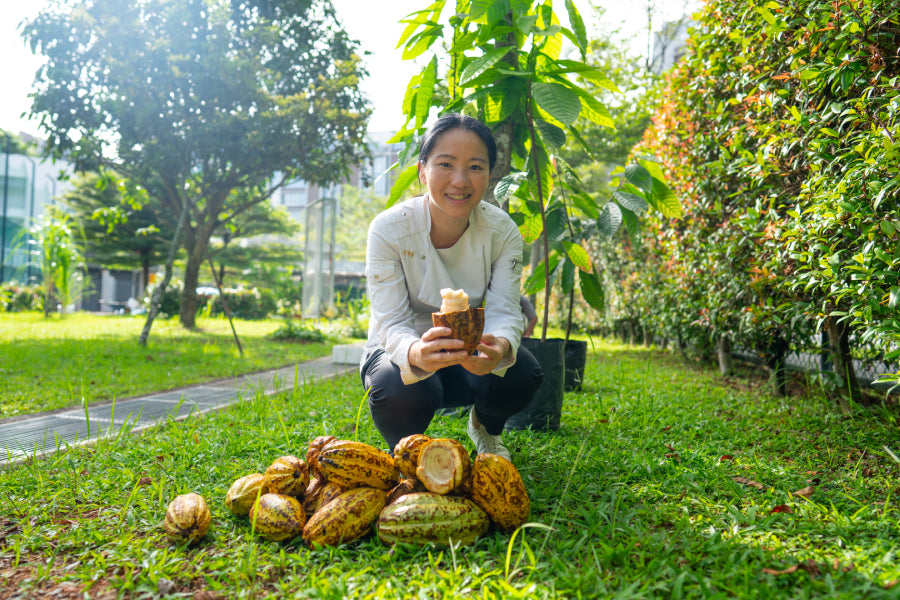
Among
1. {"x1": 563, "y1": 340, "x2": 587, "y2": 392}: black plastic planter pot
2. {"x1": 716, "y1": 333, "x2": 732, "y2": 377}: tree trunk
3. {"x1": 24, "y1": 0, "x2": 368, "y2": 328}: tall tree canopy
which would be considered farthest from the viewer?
{"x1": 24, "y1": 0, "x2": 368, "y2": 328}: tall tree canopy

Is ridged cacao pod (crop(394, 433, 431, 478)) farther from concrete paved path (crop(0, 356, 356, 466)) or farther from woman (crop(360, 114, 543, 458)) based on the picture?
concrete paved path (crop(0, 356, 356, 466))

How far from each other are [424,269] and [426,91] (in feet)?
3.99

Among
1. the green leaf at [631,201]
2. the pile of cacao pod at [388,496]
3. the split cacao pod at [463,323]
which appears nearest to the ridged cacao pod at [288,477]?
the pile of cacao pod at [388,496]

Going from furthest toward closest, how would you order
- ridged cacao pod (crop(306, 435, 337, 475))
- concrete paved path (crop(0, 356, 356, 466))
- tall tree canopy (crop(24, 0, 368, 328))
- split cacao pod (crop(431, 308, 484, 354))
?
tall tree canopy (crop(24, 0, 368, 328)), concrete paved path (crop(0, 356, 356, 466)), ridged cacao pod (crop(306, 435, 337, 475)), split cacao pod (crop(431, 308, 484, 354))

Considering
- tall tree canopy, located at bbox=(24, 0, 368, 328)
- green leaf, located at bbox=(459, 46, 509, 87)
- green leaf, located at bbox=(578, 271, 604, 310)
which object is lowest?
green leaf, located at bbox=(578, 271, 604, 310)

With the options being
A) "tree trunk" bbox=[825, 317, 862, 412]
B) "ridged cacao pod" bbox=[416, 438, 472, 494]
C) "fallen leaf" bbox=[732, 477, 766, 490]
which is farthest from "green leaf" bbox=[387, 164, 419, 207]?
"tree trunk" bbox=[825, 317, 862, 412]

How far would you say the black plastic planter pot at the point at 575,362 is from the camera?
13.0ft

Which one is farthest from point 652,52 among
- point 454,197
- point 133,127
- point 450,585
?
point 450,585

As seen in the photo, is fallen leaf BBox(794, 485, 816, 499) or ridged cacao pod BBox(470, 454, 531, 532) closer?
ridged cacao pod BBox(470, 454, 531, 532)

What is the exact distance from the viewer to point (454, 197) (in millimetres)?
2023

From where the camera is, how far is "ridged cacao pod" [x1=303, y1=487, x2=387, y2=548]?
162 centimetres

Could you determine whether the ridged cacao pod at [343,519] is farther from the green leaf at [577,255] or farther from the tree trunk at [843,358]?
the tree trunk at [843,358]

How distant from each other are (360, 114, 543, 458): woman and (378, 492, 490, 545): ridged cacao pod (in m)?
0.42

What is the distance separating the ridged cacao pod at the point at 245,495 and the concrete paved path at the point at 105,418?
0.71 m
